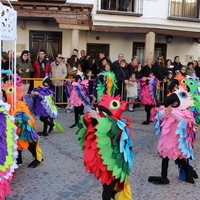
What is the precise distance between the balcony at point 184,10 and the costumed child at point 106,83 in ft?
18.1

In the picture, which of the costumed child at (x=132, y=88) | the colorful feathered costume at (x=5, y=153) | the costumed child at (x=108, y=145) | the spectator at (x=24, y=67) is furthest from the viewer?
the costumed child at (x=132, y=88)

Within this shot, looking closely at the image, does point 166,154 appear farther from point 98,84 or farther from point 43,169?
point 98,84

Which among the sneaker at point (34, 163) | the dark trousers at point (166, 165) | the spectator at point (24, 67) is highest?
the spectator at point (24, 67)

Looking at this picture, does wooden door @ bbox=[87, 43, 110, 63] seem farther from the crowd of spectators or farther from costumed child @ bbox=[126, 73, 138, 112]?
costumed child @ bbox=[126, 73, 138, 112]

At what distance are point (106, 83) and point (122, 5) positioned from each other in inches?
212

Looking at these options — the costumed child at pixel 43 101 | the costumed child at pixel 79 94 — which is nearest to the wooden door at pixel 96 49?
the costumed child at pixel 79 94

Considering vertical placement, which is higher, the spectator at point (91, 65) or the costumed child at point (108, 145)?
the spectator at point (91, 65)

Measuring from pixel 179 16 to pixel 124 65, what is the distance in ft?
18.5

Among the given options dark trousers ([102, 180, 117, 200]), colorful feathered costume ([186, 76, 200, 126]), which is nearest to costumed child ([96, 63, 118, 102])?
colorful feathered costume ([186, 76, 200, 126])

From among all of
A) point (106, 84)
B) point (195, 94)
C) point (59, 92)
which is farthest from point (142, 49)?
point (195, 94)

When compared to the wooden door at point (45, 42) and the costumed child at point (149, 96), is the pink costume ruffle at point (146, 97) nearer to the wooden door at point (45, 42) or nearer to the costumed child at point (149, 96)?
the costumed child at point (149, 96)

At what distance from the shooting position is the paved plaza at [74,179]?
4.25 metres

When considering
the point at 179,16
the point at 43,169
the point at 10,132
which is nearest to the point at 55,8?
the point at 179,16

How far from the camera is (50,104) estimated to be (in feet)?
23.4
